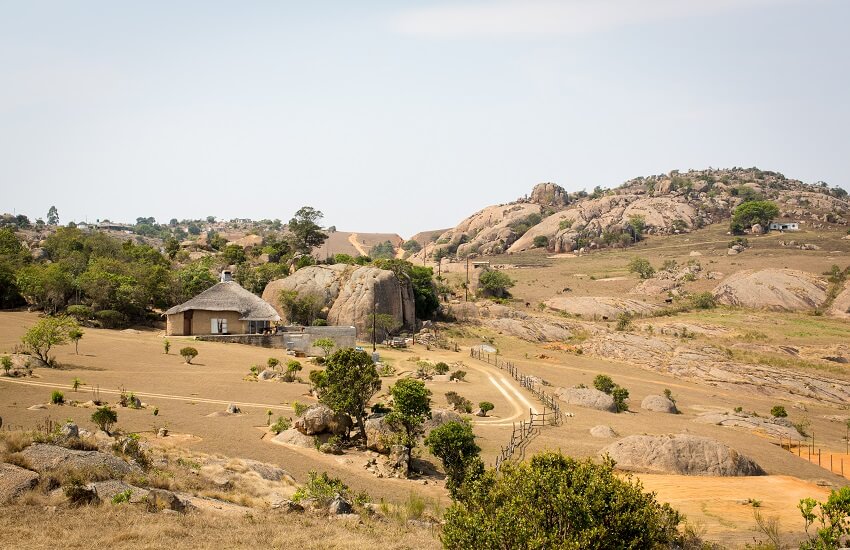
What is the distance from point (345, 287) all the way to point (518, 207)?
103 meters

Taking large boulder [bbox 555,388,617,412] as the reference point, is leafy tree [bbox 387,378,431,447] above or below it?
above

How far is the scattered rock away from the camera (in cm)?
3369

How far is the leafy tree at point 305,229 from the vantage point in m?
86.2

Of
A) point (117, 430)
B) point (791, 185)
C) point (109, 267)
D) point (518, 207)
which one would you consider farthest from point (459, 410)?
point (791, 185)

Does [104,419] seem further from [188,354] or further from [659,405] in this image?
[659,405]

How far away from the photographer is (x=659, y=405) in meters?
43.6

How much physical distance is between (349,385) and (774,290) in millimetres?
72976

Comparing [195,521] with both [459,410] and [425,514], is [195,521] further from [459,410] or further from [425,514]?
[459,410]

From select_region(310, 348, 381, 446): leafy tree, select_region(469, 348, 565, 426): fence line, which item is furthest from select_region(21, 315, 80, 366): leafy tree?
select_region(469, 348, 565, 426): fence line

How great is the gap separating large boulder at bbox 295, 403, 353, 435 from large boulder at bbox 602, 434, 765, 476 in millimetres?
12820

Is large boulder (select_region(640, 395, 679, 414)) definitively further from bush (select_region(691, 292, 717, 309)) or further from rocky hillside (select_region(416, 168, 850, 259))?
rocky hillside (select_region(416, 168, 850, 259))

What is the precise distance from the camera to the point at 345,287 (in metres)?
64.8

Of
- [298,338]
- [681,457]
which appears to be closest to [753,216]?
[298,338]

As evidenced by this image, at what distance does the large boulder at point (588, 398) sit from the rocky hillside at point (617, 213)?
8751 cm
